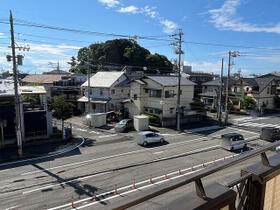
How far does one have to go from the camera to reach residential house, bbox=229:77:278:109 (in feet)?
131

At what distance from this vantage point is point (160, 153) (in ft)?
58.1

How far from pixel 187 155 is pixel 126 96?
22807 millimetres

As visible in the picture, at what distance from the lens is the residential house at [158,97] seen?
29.1 meters

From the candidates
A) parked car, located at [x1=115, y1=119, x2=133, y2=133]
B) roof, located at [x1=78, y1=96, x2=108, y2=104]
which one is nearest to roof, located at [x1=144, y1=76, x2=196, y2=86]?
parked car, located at [x1=115, y1=119, x2=133, y2=133]

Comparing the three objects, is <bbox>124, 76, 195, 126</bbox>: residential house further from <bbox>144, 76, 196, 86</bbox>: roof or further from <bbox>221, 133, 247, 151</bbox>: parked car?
<bbox>221, 133, 247, 151</bbox>: parked car

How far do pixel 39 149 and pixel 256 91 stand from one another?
40793 mm

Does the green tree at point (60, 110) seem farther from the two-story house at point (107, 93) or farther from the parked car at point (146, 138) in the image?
the two-story house at point (107, 93)

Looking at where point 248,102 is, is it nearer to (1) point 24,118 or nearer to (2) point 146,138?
(2) point 146,138

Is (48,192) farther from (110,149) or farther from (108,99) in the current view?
(108,99)

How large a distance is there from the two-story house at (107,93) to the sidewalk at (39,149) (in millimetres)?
14168

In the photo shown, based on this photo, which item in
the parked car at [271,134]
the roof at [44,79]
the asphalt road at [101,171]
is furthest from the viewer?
the roof at [44,79]

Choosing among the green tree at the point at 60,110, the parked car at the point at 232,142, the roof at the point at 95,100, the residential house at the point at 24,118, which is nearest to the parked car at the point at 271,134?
the parked car at the point at 232,142

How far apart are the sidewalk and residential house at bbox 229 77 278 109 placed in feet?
118

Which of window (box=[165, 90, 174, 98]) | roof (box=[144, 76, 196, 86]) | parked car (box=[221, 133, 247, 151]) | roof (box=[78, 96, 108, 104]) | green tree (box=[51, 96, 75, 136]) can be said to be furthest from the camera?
roof (box=[78, 96, 108, 104])
